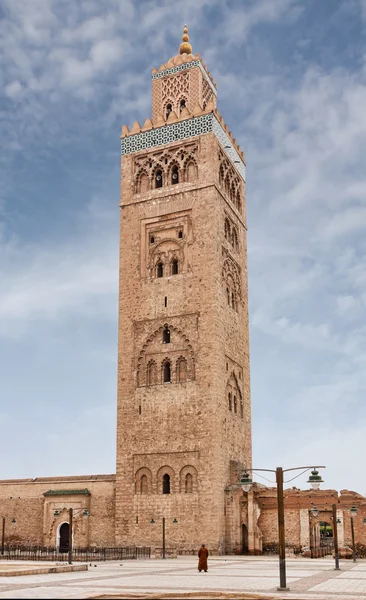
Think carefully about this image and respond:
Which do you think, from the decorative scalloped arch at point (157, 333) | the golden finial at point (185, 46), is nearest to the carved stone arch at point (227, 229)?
the decorative scalloped arch at point (157, 333)

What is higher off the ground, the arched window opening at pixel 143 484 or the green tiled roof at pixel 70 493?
the arched window opening at pixel 143 484

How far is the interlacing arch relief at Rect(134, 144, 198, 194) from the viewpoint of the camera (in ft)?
115

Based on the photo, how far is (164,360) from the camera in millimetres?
32656

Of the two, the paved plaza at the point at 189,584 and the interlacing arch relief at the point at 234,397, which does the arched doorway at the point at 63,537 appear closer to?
the interlacing arch relief at the point at 234,397

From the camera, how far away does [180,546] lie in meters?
29.6

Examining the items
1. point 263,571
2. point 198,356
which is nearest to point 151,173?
point 198,356

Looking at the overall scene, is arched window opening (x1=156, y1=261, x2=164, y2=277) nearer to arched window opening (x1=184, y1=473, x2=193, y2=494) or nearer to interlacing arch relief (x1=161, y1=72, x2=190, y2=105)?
arched window opening (x1=184, y1=473, x2=193, y2=494)

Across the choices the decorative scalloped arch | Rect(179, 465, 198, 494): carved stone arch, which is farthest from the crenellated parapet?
Rect(179, 465, 198, 494): carved stone arch

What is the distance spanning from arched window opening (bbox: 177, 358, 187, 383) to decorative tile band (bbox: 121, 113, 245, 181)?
11462 mm

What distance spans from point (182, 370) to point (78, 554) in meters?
9.05

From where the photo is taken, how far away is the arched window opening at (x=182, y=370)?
32.0 m

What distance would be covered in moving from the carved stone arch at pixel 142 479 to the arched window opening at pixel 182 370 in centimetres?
430

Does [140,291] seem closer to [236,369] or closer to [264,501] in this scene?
[236,369]

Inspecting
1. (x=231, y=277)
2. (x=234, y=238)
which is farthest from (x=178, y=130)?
(x=231, y=277)
